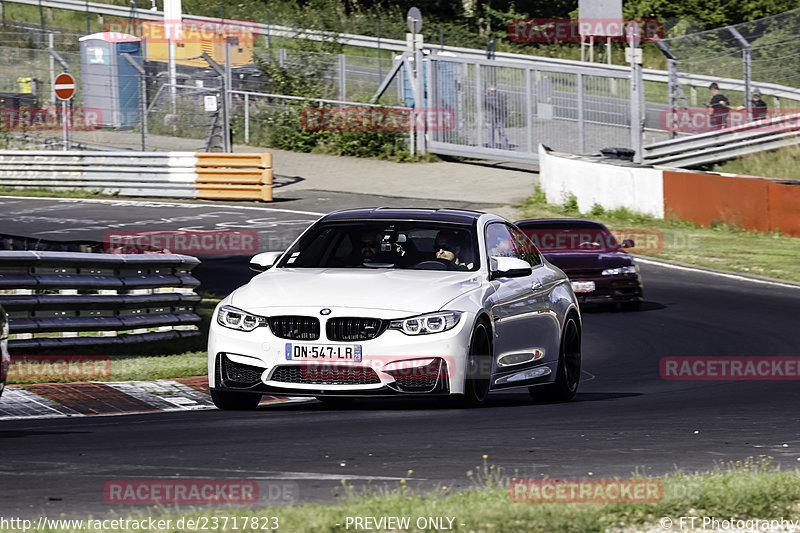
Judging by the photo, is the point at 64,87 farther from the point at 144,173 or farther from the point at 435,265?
the point at 435,265

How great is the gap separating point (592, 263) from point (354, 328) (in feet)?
33.4

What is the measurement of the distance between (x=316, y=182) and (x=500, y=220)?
24.9 m

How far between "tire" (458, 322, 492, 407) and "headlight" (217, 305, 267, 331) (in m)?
1.43

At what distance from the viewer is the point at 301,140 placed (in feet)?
135

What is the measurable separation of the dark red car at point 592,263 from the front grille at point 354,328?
9.91 metres

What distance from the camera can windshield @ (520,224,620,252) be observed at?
19.9m

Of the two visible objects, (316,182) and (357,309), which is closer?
(357,309)

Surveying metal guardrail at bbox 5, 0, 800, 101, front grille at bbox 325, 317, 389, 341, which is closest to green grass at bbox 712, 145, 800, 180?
metal guardrail at bbox 5, 0, 800, 101

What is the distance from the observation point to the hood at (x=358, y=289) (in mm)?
9359

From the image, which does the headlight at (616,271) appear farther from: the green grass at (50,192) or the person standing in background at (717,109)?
the green grass at (50,192)

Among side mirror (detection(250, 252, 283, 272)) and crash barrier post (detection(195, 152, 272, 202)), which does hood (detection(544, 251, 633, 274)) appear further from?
crash barrier post (detection(195, 152, 272, 202))

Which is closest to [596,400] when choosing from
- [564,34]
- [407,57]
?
[407,57]

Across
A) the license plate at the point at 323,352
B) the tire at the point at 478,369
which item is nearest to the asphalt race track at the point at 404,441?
the tire at the point at 478,369

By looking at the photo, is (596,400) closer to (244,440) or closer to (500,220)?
(500,220)
